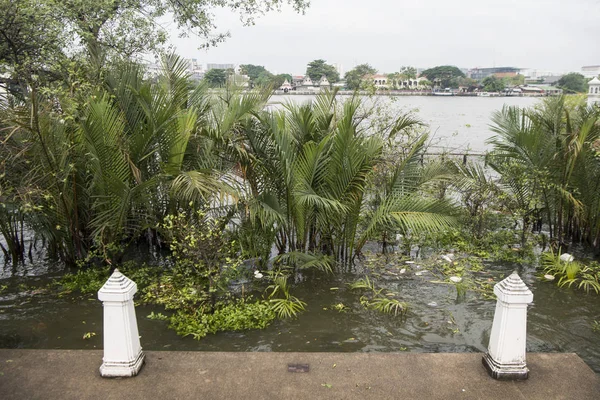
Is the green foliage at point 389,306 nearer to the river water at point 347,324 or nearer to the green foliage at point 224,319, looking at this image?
the river water at point 347,324

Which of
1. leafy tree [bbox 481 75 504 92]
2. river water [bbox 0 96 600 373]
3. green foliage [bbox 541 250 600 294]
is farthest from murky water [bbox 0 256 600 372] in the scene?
leafy tree [bbox 481 75 504 92]

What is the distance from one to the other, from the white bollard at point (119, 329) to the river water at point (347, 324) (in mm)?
902

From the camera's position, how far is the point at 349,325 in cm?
505

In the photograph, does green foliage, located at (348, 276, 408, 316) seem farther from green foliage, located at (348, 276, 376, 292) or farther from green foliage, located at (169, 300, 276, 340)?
green foliage, located at (169, 300, 276, 340)

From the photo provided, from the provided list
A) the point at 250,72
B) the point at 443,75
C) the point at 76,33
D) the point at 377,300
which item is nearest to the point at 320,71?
the point at 250,72

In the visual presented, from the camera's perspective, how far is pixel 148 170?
6.13 meters

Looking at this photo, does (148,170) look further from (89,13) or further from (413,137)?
(413,137)

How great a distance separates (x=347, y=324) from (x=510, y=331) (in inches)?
73.0

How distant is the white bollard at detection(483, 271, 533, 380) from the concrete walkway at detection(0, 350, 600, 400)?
97 millimetres

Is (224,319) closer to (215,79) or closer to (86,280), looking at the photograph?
(86,280)

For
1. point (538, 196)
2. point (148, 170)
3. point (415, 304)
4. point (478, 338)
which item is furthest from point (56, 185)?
point (538, 196)

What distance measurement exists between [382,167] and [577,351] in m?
3.62

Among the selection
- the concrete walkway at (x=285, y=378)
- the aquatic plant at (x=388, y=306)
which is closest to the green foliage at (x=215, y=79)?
the aquatic plant at (x=388, y=306)

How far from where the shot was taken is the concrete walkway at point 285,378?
3482 mm
